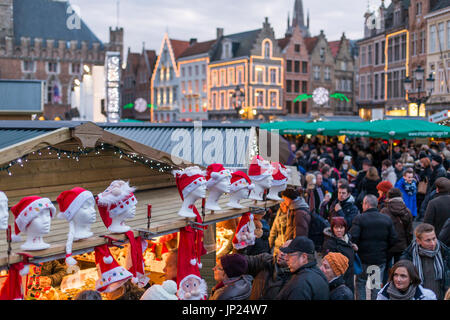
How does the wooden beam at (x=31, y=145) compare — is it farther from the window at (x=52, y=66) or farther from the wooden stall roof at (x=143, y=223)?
the window at (x=52, y=66)

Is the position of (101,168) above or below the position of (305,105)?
below

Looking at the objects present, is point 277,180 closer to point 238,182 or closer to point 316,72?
point 238,182

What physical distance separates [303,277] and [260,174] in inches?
81.6

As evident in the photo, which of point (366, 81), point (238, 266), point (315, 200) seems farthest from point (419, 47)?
point (238, 266)

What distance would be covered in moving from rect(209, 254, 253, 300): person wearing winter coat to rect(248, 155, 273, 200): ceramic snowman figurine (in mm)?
1633

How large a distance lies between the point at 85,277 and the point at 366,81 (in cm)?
4535

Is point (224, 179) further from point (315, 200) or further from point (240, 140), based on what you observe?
point (315, 200)

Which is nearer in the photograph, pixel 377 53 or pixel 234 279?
pixel 234 279

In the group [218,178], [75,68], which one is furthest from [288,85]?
[218,178]

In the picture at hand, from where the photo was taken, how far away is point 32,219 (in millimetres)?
3898

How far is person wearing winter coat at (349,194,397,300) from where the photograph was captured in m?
6.94

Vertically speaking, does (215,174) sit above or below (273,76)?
below

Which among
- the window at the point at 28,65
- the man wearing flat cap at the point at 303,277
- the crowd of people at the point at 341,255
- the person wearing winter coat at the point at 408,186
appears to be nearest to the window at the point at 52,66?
the window at the point at 28,65

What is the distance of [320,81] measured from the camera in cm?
6019
